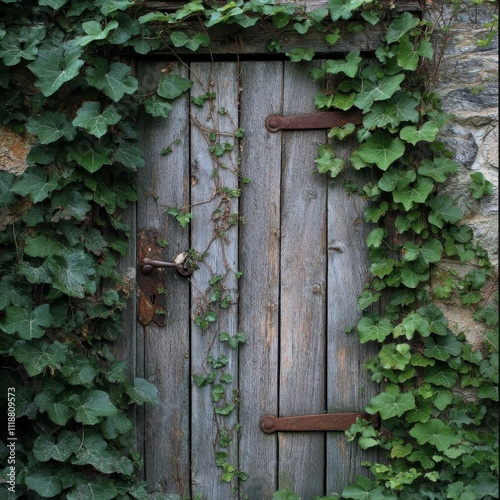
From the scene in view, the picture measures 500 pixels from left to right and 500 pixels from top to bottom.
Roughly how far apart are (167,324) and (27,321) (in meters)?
0.56

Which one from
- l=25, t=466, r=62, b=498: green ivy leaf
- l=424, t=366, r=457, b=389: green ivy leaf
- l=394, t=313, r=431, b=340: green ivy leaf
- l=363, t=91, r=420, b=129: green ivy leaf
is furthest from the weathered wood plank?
l=25, t=466, r=62, b=498: green ivy leaf

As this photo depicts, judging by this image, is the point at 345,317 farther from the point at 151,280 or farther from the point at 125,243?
the point at 125,243

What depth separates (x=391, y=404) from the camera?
2.91 meters

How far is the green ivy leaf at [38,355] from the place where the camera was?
110 inches

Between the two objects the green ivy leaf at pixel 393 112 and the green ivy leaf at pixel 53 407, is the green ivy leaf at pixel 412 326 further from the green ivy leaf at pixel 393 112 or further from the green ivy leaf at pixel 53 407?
the green ivy leaf at pixel 53 407

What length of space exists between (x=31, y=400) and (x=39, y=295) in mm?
403

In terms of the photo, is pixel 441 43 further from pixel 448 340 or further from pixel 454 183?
pixel 448 340

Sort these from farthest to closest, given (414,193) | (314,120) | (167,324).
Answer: (167,324), (314,120), (414,193)

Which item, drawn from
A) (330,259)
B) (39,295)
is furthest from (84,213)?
(330,259)

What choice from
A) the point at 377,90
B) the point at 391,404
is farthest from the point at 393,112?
the point at 391,404

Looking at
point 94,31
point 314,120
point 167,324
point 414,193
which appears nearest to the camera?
point 94,31

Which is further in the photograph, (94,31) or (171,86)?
(171,86)

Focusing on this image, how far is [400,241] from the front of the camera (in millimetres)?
2963

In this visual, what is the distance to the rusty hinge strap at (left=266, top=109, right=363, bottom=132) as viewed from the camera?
294cm
